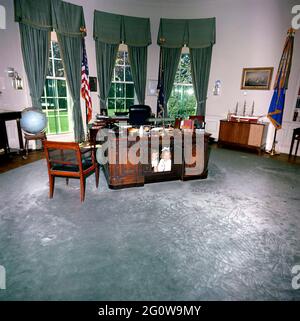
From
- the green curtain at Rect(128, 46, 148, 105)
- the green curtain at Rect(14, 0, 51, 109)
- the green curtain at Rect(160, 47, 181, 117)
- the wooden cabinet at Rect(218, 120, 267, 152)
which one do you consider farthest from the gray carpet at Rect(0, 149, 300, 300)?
the green curtain at Rect(160, 47, 181, 117)

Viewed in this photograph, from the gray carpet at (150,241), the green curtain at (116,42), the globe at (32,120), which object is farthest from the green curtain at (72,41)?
the gray carpet at (150,241)

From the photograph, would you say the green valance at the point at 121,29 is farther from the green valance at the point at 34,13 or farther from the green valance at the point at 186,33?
the green valance at the point at 34,13

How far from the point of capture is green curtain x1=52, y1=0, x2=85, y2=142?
552 centimetres

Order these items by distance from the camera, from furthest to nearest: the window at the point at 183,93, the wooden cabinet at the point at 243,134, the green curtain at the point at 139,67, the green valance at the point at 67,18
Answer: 1. the window at the point at 183,93
2. the green curtain at the point at 139,67
3. the wooden cabinet at the point at 243,134
4. the green valance at the point at 67,18

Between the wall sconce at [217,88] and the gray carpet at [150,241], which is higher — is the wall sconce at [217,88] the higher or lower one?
the higher one

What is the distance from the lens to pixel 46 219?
9.18 feet

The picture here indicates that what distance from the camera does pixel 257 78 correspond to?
629 centimetres

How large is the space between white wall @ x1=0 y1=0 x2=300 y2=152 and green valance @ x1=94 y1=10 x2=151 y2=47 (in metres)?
0.18

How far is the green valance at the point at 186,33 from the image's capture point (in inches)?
264

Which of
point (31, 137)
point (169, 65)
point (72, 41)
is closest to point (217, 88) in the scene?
point (169, 65)

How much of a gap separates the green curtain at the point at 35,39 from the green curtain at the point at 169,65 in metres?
3.32

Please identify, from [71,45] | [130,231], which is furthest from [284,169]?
[71,45]

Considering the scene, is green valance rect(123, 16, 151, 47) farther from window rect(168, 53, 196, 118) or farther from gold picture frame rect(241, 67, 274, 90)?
gold picture frame rect(241, 67, 274, 90)
